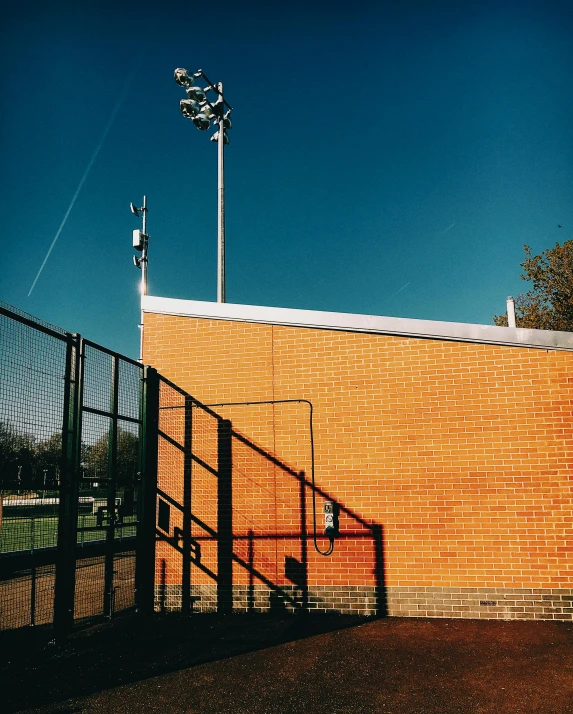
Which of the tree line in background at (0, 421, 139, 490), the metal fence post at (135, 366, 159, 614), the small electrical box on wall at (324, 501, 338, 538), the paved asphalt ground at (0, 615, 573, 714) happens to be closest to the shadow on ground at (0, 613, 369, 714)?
the paved asphalt ground at (0, 615, 573, 714)

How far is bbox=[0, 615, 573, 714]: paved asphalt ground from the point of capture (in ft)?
14.7

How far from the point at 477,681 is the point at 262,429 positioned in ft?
13.4

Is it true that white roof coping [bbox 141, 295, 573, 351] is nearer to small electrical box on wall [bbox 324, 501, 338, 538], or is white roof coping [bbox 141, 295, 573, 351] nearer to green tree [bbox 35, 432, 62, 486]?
small electrical box on wall [bbox 324, 501, 338, 538]

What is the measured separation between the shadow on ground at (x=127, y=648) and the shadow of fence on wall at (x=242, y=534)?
0.91 ft

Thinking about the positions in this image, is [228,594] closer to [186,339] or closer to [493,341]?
[186,339]

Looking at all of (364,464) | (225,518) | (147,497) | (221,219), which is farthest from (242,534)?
(221,219)

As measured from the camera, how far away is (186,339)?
27.6 ft

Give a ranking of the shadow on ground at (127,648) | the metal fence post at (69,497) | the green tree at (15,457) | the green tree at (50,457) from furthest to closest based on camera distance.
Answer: the metal fence post at (69,497)
the green tree at (50,457)
the green tree at (15,457)
the shadow on ground at (127,648)

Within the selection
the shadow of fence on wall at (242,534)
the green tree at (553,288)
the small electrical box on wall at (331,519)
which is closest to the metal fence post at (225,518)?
the shadow of fence on wall at (242,534)

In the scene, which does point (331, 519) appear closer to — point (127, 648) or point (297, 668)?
point (297, 668)

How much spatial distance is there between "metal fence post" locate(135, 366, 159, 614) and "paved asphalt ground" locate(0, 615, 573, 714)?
787 mm

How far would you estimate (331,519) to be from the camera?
286 inches

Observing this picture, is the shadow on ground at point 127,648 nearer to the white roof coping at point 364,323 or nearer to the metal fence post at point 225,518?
the metal fence post at point 225,518

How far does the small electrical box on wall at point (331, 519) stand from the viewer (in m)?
7.23
